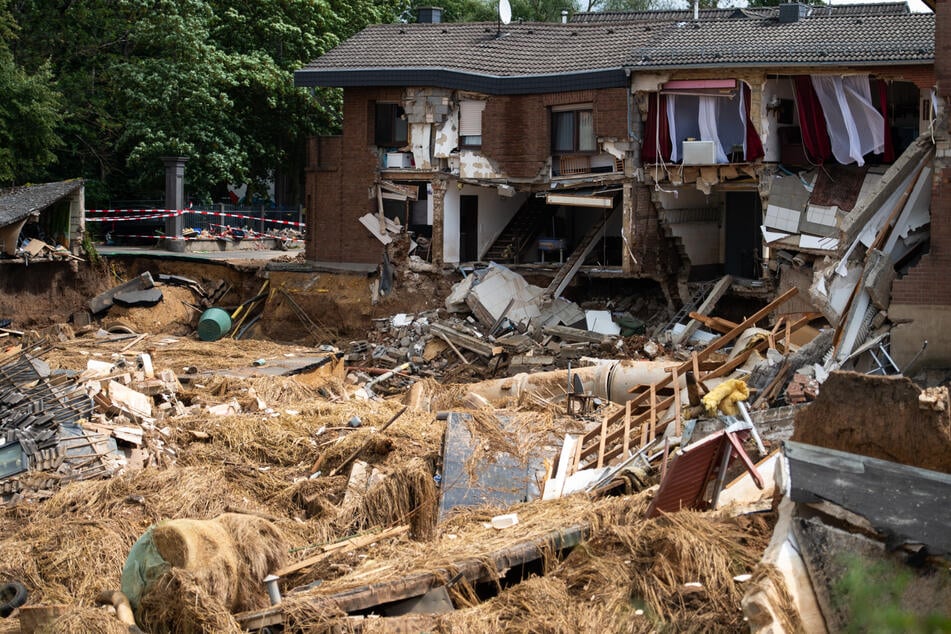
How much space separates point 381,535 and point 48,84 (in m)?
26.9

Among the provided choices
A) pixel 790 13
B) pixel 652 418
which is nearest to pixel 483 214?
pixel 790 13

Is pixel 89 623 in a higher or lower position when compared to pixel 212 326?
higher

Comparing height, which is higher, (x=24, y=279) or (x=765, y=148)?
(x=765, y=148)

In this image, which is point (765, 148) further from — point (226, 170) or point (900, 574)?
point (900, 574)

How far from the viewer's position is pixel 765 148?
26547 mm

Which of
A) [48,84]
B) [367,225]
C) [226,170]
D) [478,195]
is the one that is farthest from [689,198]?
[48,84]

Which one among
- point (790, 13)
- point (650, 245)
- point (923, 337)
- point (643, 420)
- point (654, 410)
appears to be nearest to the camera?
point (654, 410)

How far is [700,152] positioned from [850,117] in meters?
3.32

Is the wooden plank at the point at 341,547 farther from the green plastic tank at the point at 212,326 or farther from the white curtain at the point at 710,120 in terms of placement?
the green plastic tank at the point at 212,326

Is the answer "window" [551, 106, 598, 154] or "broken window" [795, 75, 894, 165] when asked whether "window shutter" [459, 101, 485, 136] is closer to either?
"window" [551, 106, 598, 154]

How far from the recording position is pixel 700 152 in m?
27.0

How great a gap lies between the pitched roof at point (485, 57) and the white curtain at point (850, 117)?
469 cm

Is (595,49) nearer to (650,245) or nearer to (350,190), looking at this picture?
(650,245)

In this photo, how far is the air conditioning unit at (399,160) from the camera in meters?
30.7
